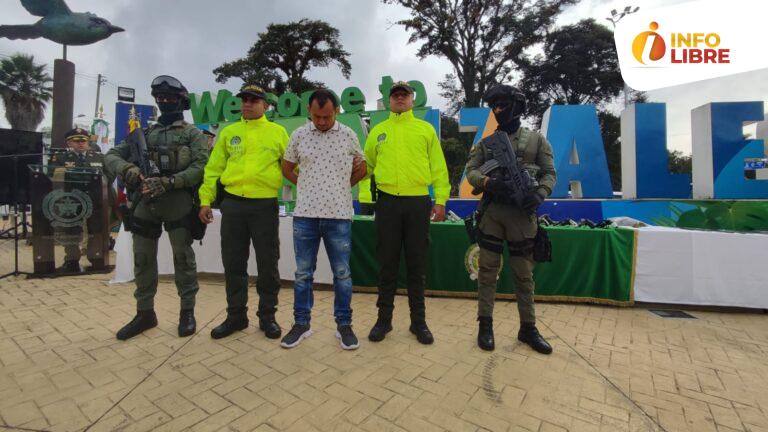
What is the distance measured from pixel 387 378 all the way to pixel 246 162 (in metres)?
1.91

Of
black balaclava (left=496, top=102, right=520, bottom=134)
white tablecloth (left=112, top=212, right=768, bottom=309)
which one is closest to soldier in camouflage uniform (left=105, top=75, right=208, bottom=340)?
black balaclava (left=496, top=102, right=520, bottom=134)

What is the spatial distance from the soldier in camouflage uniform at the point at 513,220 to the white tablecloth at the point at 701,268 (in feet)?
6.74

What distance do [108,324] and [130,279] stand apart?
6.11 feet

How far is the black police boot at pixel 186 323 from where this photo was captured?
3076 mm

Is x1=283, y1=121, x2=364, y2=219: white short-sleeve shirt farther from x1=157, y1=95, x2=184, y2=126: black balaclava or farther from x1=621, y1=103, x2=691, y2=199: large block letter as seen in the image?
x1=621, y1=103, x2=691, y2=199: large block letter

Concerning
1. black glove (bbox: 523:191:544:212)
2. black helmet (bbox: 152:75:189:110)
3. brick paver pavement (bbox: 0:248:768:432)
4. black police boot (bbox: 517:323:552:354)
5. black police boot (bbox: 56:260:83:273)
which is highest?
black helmet (bbox: 152:75:189:110)

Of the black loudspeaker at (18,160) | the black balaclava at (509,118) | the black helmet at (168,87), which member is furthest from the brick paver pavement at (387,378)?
the black loudspeaker at (18,160)

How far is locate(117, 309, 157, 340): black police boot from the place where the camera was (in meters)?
3.03

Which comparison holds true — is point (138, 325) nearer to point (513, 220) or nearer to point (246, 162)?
point (246, 162)

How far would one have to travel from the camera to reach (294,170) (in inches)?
119

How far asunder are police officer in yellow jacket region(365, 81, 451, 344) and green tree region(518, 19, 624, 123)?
2343 cm

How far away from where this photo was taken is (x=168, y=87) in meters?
3.05

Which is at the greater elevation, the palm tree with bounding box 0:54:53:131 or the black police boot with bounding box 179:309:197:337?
the palm tree with bounding box 0:54:53:131

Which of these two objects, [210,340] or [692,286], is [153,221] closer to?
[210,340]
